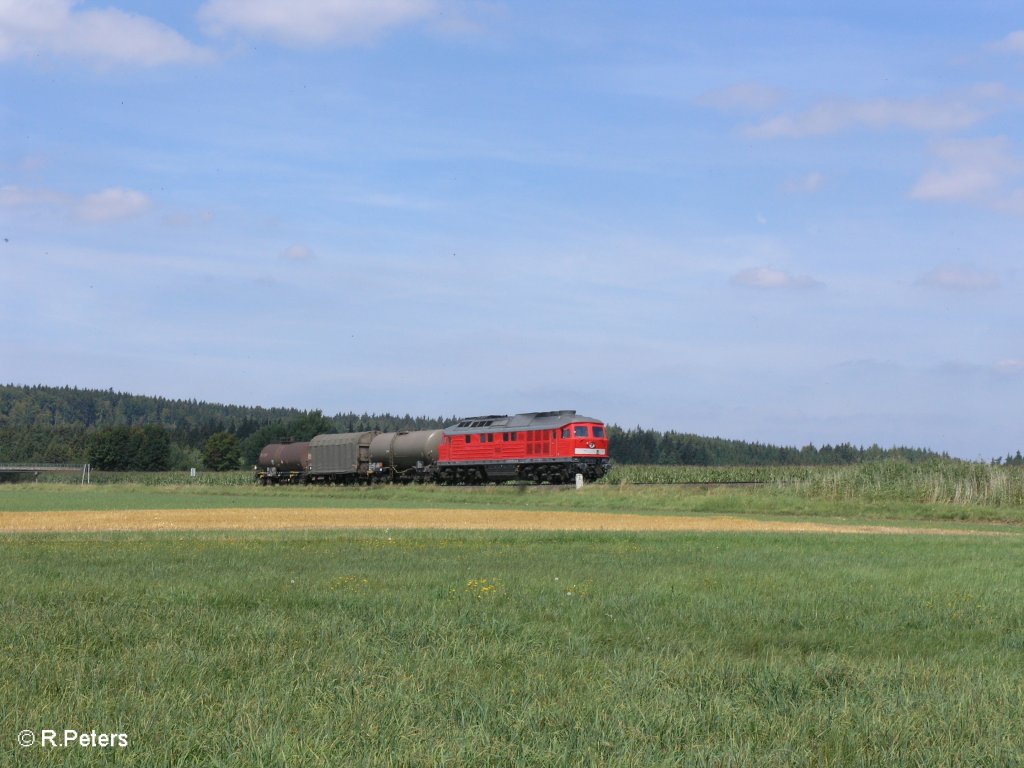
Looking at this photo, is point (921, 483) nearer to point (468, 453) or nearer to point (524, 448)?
point (524, 448)

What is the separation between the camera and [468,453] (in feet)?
235

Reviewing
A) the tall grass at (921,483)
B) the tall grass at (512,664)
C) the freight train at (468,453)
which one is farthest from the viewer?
the freight train at (468,453)

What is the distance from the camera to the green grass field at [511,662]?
311 inches

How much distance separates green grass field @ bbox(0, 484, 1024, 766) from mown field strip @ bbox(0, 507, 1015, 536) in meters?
13.4

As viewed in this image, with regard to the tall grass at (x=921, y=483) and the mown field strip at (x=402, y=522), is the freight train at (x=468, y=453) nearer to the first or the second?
the tall grass at (x=921, y=483)

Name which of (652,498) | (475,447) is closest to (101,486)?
(475,447)

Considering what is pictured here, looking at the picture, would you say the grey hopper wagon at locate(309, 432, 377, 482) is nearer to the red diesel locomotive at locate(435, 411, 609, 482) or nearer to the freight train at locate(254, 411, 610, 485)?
the freight train at locate(254, 411, 610, 485)

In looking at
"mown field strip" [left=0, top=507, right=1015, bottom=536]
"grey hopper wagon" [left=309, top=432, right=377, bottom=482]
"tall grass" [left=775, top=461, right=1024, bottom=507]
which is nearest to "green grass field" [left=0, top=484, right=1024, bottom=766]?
"mown field strip" [left=0, top=507, right=1015, bottom=536]

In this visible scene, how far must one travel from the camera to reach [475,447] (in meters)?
70.9

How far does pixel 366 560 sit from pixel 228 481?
86.5 meters

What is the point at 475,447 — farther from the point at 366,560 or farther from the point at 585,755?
the point at 585,755

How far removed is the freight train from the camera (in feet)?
217

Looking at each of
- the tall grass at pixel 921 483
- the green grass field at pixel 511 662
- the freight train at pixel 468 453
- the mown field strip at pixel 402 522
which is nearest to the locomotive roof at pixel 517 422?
the freight train at pixel 468 453

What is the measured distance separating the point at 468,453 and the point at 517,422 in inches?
165
